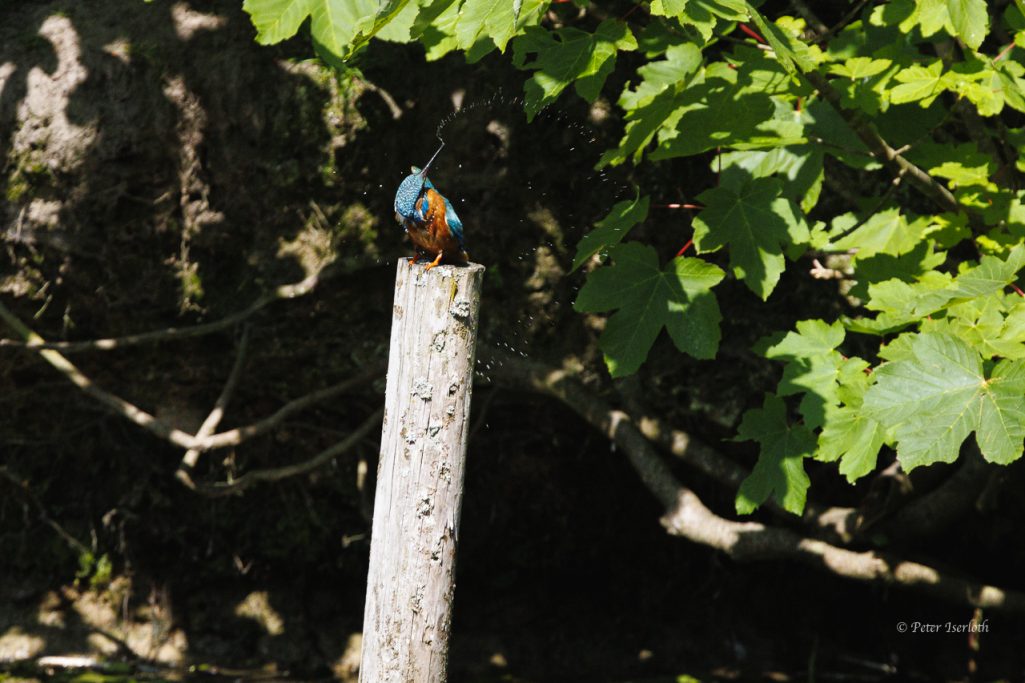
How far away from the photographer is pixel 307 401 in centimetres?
364

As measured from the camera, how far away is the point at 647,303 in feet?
7.59

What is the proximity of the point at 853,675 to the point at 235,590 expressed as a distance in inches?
101

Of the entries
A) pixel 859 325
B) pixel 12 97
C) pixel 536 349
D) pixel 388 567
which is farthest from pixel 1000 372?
pixel 12 97

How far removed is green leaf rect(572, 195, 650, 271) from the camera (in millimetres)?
2223

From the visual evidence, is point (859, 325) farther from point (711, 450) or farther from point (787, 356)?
point (711, 450)

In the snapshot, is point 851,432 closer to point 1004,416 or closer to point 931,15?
point 1004,416

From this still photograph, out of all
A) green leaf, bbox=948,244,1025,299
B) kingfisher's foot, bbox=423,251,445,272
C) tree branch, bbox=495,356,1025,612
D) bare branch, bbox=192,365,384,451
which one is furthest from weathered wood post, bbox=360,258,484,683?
bare branch, bbox=192,365,384,451

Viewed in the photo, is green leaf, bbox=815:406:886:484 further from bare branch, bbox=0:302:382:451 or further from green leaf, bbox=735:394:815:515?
bare branch, bbox=0:302:382:451

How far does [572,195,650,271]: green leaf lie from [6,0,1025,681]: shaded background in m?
1.10

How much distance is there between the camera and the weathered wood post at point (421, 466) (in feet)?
6.30

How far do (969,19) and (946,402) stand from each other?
28.8 inches

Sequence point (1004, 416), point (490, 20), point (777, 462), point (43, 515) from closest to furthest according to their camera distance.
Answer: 1. point (490, 20)
2. point (1004, 416)
3. point (777, 462)
4. point (43, 515)

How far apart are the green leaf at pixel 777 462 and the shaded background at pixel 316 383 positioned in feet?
3.26

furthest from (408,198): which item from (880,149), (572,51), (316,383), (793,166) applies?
(316,383)
